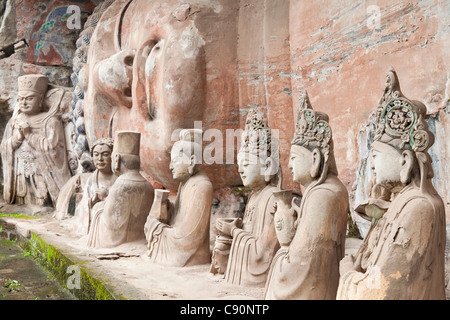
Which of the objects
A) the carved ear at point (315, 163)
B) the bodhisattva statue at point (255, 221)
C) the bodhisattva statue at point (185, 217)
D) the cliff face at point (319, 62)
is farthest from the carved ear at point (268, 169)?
the cliff face at point (319, 62)

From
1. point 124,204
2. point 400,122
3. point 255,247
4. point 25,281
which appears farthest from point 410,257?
point 25,281

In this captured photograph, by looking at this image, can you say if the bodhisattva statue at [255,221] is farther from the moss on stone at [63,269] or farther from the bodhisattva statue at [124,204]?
the bodhisattva statue at [124,204]

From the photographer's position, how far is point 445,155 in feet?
13.4

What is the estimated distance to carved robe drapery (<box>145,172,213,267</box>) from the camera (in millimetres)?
4648

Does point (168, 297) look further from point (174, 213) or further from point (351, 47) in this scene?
point (351, 47)

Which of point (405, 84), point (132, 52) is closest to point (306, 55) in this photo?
point (405, 84)

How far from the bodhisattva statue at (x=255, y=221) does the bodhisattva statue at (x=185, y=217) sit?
16.8 inches

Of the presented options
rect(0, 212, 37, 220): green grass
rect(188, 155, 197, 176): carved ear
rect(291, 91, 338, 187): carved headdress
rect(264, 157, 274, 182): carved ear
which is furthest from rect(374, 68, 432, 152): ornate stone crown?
rect(0, 212, 37, 220): green grass

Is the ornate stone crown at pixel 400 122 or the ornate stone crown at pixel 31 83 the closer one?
the ornate stone crown at pixel 400 122

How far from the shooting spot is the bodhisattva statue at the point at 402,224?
8.01 feet

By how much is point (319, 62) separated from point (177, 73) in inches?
75.9

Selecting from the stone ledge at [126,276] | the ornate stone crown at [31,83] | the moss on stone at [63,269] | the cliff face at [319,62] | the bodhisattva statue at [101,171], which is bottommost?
the moss on stone at [63,269]

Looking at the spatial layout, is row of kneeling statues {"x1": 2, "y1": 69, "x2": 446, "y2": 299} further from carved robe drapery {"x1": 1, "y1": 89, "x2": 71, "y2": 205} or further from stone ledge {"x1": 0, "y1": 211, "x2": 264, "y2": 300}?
carved robe drapery {"x1": 1, "y1": 89, "x2": 71, "y2": 205}

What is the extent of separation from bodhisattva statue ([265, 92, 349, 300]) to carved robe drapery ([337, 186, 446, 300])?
1.41 ft
